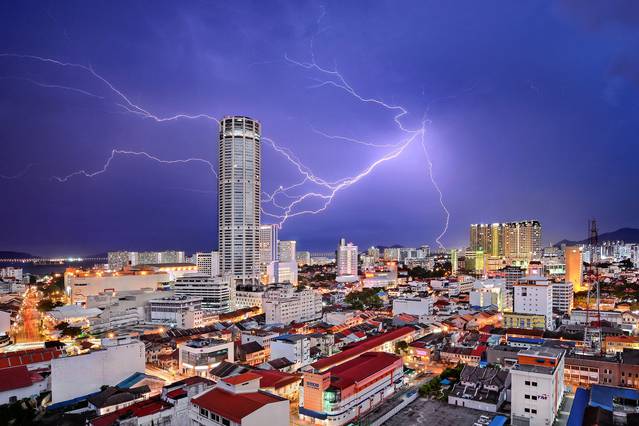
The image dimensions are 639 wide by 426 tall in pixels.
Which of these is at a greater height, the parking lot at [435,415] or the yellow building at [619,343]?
the yellow building at [619,343]

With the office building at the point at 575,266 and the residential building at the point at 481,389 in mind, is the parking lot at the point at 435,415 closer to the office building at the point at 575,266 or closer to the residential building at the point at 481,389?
the residential building at the point at 481,389

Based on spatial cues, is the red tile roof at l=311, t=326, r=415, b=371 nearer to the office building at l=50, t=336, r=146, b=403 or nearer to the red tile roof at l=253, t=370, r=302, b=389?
the red tile roof at l=253, t=370, r=302, b=389

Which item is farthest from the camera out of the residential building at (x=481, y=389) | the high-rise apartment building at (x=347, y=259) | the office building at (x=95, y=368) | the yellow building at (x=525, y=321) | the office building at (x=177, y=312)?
the high-rise apartment building at (x=347, y=259)

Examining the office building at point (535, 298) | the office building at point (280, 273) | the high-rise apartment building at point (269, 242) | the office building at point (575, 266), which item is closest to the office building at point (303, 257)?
the high-rise apartment building at point (269, 242)

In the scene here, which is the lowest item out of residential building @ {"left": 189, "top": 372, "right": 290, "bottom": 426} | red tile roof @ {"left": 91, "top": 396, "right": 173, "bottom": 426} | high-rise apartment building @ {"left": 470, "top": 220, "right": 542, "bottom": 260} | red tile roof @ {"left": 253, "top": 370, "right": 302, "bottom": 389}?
red tile roof @ {"left": 253, "top": 370, "right": 302, "bottom": 389}

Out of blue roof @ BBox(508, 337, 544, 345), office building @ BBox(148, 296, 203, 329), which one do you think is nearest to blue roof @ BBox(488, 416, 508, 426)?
blue roof @ BBox(508, 337, 544, 345)

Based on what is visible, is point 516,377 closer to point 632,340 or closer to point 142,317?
point 632,340

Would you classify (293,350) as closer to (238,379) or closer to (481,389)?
(238,379)
